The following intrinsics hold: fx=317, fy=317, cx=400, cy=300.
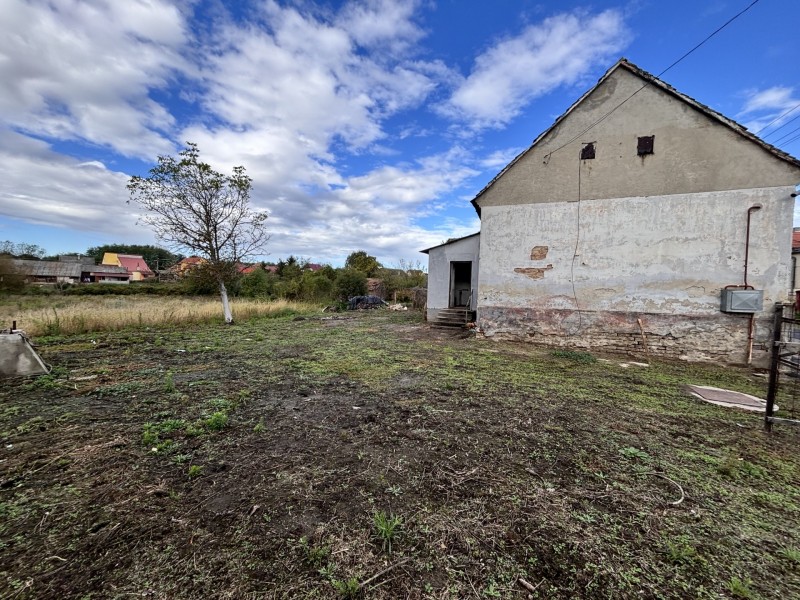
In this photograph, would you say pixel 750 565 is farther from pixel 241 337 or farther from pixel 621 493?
pixel 241 337

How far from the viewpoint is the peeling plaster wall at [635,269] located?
22.8 feet

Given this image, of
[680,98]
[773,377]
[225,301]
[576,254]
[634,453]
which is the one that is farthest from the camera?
[225,301]

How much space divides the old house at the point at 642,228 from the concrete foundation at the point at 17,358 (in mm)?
9949

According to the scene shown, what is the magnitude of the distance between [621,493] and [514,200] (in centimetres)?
803

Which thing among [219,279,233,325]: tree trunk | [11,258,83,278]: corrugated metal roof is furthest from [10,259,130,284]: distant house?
[219,279,233,325]: tree trunk

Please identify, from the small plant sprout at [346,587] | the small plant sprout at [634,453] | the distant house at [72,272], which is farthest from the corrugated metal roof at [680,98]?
the distant house at [72,272]

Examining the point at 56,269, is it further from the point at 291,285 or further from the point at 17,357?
the point at 17,357

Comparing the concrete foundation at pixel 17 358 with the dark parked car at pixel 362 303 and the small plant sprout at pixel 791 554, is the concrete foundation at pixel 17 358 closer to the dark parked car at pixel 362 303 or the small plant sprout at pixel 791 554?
the small plant sprout at pixel 791 554

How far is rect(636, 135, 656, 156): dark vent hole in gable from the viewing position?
25.0ft

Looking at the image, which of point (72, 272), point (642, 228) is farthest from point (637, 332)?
point (72, 272)

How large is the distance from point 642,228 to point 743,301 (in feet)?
8.23

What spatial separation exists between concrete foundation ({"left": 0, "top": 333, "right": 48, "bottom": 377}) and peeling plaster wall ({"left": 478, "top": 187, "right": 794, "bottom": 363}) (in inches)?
382

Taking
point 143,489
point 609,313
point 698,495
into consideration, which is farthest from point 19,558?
point 609,313

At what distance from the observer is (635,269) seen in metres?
7.86
